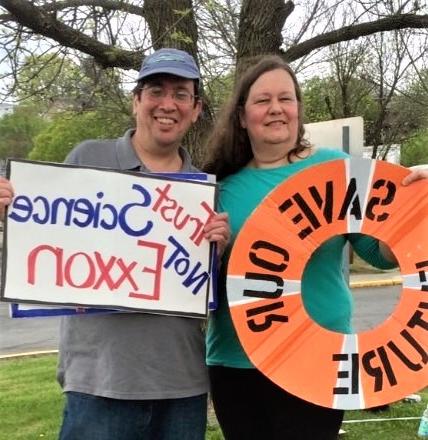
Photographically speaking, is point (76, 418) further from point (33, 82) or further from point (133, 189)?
point (33, 82)

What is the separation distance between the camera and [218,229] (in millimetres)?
2363

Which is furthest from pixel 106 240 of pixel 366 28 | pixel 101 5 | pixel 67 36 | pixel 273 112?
pixel 366 28

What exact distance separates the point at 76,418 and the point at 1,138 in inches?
1681

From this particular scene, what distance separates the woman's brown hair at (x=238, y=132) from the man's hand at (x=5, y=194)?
778 mm

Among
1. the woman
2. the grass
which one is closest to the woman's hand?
the woman

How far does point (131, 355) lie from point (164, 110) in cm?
85

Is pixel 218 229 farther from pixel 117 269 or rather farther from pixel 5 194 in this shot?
pixel 5 194

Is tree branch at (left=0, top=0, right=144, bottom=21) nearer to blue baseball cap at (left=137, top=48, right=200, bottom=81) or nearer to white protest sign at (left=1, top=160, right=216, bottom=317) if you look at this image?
blue baseball cap at (left=137, top=48, right=200, bottom=81)

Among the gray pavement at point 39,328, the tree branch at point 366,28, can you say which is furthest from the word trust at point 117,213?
the gray pavement at point 39,328

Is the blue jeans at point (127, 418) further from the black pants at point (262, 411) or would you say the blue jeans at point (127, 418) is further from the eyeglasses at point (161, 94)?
the eyeglasses at point (161, 94)

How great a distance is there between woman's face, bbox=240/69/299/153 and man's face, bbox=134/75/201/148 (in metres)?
0.23

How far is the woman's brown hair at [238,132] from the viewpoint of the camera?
250cm

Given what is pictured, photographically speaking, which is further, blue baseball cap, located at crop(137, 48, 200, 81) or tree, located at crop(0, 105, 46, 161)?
tree, located at crop(0, 105, 46, 161)

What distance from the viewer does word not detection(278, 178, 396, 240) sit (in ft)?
7.70
